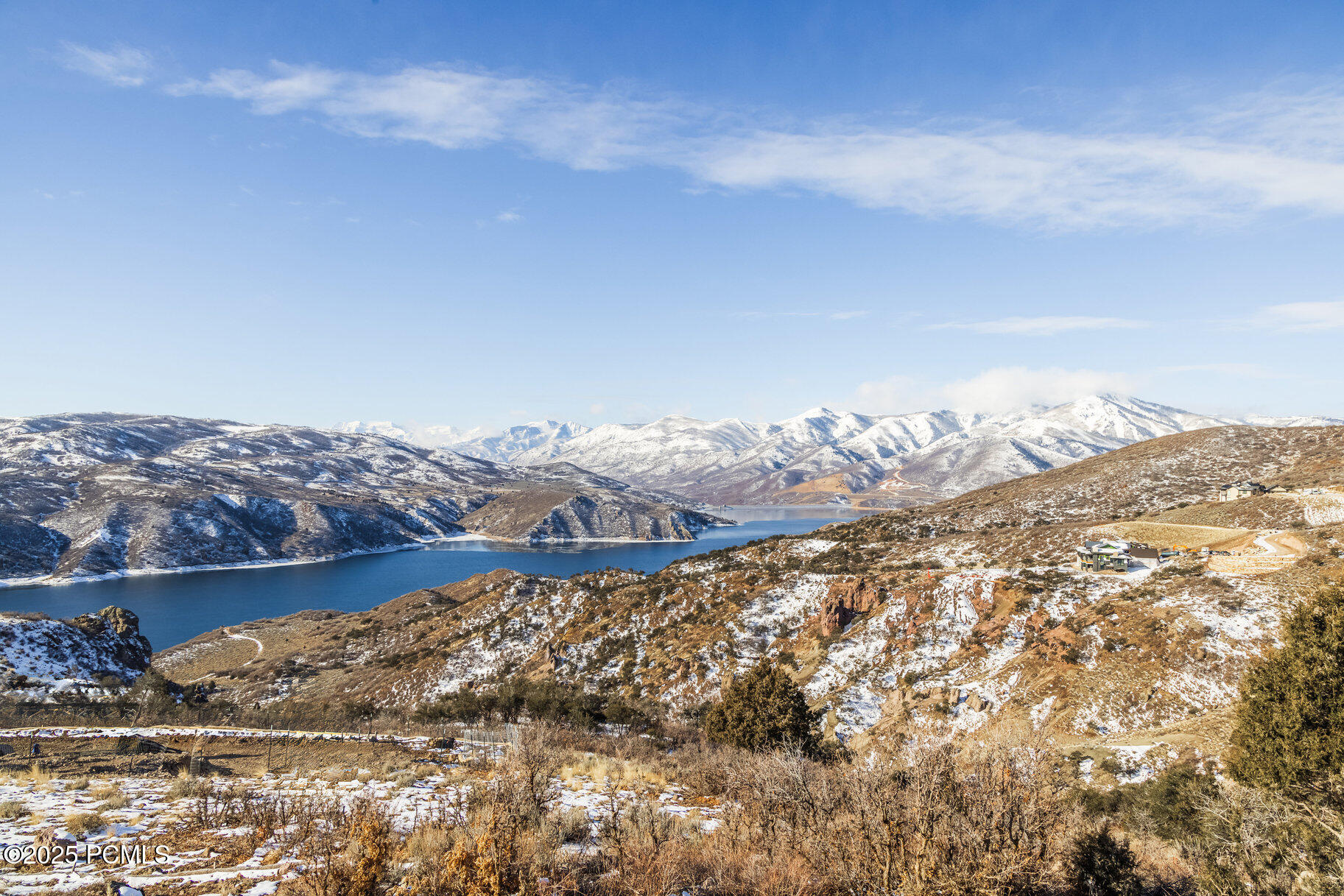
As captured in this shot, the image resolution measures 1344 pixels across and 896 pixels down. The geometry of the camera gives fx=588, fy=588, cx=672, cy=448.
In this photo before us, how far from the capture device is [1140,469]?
193ft

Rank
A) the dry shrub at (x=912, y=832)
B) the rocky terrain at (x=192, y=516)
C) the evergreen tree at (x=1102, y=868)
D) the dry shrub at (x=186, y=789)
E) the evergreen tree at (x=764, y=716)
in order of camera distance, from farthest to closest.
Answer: the rocky terrain at (x=192, y=516) → the evergreen tree at (x=764, y=716) → the dry shrub at (x=186, y=789) → the evergreen tree at (x=1102, y=868) → the dry shrub at (x=912, y=832)

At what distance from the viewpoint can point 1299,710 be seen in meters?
10.9

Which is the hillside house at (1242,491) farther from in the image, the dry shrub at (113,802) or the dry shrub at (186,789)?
the dry shrub at (113,802)

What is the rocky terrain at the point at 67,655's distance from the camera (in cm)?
2997

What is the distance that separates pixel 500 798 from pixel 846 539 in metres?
46.3

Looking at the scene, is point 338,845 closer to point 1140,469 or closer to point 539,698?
point 539,698

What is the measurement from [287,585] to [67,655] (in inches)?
2774

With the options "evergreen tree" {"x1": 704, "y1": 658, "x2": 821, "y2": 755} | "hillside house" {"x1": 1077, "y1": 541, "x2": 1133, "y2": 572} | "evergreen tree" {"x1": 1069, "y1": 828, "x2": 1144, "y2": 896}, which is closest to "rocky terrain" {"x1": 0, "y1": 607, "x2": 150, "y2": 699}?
"evergreen tree" {"x1": 704, "y1": 658, "x2": 821, "y2": 755}

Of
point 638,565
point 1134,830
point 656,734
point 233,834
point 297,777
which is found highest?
point 233,834

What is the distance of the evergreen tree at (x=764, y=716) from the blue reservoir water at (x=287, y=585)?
65184 mm

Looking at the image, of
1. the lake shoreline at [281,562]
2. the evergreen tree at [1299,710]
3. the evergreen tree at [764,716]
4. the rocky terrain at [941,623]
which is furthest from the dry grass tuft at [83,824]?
the lake shoreline at [281,562]

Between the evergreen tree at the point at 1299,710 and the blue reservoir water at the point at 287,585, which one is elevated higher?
the evergreen tree at the point at 1299,710

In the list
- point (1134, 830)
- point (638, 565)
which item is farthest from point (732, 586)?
point (638, 565)

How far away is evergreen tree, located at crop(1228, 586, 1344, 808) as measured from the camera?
10.6 metres
